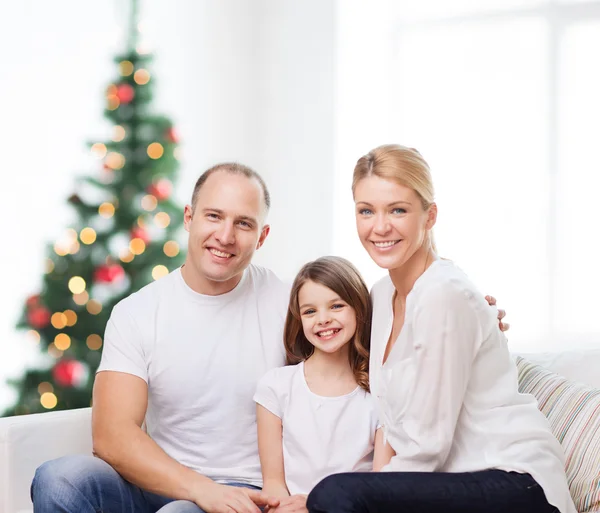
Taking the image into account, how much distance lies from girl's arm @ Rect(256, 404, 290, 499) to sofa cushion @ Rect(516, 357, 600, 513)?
69cm

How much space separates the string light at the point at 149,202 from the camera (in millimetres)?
3744

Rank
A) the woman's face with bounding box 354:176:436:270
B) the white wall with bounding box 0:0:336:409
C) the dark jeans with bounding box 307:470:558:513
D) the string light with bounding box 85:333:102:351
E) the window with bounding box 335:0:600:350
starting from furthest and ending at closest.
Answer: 1. the window with bounding box 335:0:600:350
2. the white wall with bounding box 0:0:336:409
3. the string light with bounding box 85:333:102:351
4. the woman's face with bounding box 354:176:436:270
5. the dark jeans with bounding box 307:470:558:513

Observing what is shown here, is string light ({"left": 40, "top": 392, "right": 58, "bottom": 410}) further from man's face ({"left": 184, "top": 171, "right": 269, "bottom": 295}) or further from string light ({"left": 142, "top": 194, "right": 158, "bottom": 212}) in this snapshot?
man's face ({"left": 184, "top": 171, "right": 269, "bottom": 295})

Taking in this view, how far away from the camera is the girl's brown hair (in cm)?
205

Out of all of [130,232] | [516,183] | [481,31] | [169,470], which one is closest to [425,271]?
[169,470]

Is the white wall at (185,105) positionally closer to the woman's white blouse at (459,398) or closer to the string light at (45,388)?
the string light at (45,388)

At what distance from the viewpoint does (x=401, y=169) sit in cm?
182

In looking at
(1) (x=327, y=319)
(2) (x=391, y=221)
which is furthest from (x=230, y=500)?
(2) (x=391, y=221)

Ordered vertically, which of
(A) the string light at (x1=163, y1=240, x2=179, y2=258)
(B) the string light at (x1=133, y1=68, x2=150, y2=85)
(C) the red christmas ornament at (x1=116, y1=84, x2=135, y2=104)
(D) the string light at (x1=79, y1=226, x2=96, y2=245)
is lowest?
(A) the string light at (x1=163, y1=240, x2=179, y2=258)

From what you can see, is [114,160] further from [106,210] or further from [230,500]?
[230,500]

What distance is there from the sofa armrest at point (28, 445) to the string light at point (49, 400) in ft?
4.55

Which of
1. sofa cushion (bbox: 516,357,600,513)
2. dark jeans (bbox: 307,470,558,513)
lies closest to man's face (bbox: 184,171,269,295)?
dark jeans (bbox: 307,470,558,513)

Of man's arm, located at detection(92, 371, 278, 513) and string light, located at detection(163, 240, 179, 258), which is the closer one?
man's arm, located at detection(92, 371, 278, 513)

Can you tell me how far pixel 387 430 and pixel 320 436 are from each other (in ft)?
0.70
